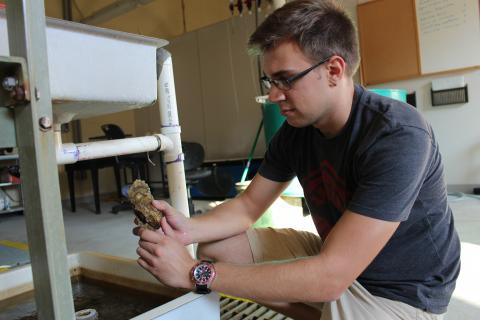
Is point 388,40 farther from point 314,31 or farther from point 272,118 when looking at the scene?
point 314,31

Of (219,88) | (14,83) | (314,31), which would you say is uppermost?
(219,88)

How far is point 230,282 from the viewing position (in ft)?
2.59

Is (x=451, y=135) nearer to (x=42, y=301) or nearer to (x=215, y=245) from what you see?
(x=215, y=245)

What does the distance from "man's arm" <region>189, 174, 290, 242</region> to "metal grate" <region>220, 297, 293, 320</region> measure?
31 centimetres

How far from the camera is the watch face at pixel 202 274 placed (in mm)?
777

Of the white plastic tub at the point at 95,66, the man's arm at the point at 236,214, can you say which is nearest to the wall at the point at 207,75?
the man's arm at the point at 236,214

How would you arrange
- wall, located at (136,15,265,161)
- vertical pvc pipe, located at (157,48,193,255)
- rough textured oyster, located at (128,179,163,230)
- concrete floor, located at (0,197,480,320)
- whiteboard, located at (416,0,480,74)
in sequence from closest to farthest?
rough textured oyster, located at (128,179,163,230) < vertical pvc pipe, located at (157,48,193,255) < concrete floor, located at (0,197,480,320) < whiteboard, located at (416,0,480,74) < wall, located at (136,15,265,161)

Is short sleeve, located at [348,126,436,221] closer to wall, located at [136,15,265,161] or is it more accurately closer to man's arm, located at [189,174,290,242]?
man's arm, located at [189,174,290,242]

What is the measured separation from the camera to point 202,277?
780 mm

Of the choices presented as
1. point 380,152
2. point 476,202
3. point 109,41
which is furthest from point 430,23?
point 109,41

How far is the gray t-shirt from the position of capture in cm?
77

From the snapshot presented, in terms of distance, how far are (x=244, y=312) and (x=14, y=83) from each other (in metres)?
1.05

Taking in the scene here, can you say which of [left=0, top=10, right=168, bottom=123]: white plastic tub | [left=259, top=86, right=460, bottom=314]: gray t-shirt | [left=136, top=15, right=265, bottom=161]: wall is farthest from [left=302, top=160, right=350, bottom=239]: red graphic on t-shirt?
[left=136, top=15, right=265, bottom=161]: wall

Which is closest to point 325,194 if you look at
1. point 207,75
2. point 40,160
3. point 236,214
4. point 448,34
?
point 236,214
